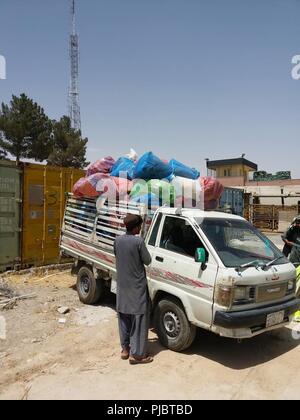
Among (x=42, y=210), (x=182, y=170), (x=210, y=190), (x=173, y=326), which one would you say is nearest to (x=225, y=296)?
(x=173, y=326)

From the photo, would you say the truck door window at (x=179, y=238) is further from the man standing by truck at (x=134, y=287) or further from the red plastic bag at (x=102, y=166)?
the red plastic bag at (x=102, y=166)

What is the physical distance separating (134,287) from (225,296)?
112 cm

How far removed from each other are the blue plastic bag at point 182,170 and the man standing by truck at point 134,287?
2.18 metres

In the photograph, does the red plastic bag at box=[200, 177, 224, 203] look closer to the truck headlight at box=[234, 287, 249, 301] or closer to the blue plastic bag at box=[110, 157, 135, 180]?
the blue plastic bag at box=[110, 157, 135, 180]

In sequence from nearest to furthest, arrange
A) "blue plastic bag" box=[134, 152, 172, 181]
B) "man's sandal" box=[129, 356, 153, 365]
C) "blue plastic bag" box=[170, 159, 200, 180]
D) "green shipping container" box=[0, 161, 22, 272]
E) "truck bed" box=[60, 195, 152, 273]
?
"man's sandal" box=[129, 356, 153, 365] → "truck bed" box=[60, 195, 152, 273] → "blue plastic bag" box=[134, 152, 172, 181] → "blue plastic bag" box=[170, 159, 200, 180] → "green shipping container" box=[0, 161, 22, 272]

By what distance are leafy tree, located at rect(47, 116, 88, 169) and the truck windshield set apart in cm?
3127

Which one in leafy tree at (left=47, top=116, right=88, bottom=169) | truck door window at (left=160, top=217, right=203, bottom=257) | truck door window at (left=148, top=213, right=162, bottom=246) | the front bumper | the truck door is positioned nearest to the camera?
the front bumper

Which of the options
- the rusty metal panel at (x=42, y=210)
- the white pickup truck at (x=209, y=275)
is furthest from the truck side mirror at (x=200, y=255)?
the rusty metal panel at (x=42, y=210)

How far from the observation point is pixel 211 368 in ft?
14.8

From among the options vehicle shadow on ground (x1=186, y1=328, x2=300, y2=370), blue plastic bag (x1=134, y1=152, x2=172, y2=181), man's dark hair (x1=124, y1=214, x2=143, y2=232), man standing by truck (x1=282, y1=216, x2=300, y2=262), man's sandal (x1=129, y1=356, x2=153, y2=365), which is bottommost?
vehicle shadow on ground (x1=186, y1=328, x2=300, y2=370)

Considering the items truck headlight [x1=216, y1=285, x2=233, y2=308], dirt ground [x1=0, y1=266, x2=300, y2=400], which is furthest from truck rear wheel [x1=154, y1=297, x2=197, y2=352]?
truck headlight [x1=216, y1=285, x2=233, y2=308]

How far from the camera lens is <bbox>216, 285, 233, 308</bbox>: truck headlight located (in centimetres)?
Answer: 428

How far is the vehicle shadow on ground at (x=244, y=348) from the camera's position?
15.6ft

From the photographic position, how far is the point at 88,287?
692 cm
